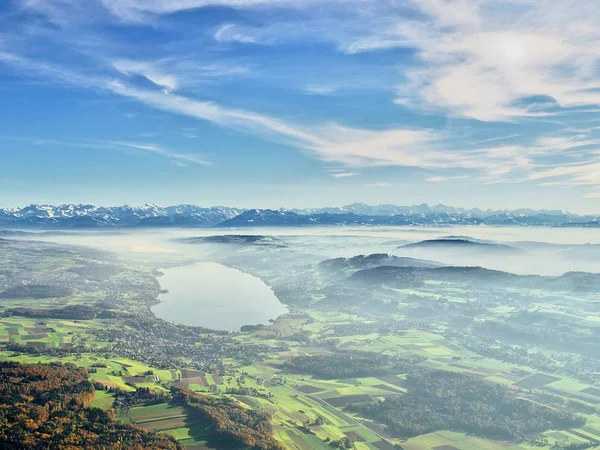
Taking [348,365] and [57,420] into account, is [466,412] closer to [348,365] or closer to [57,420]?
[348,365]

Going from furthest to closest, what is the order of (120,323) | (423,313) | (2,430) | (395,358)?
1. (423,313)
2. (120,323)
3. (395,358)
4. (2,430)

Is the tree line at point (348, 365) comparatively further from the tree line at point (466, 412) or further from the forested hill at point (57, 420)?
the forested hill at point (57, 420)

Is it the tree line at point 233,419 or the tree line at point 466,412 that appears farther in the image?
the tree line at point 466,412

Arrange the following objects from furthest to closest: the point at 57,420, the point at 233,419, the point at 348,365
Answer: the point at 348,365 < the point at 233,419 < the point at 57,420

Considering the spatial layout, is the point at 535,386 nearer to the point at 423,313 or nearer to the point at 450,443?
the point at 450,443

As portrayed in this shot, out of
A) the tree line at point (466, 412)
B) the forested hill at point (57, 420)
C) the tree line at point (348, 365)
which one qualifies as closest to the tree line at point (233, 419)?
the forested hill at point (57, 420)

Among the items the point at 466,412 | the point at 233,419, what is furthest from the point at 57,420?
the point at 466,412

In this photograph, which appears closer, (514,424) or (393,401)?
(514,424)

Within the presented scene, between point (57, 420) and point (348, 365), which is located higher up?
point (57, 420)

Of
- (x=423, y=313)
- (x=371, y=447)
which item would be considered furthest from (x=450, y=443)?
(x=423, y=313)
